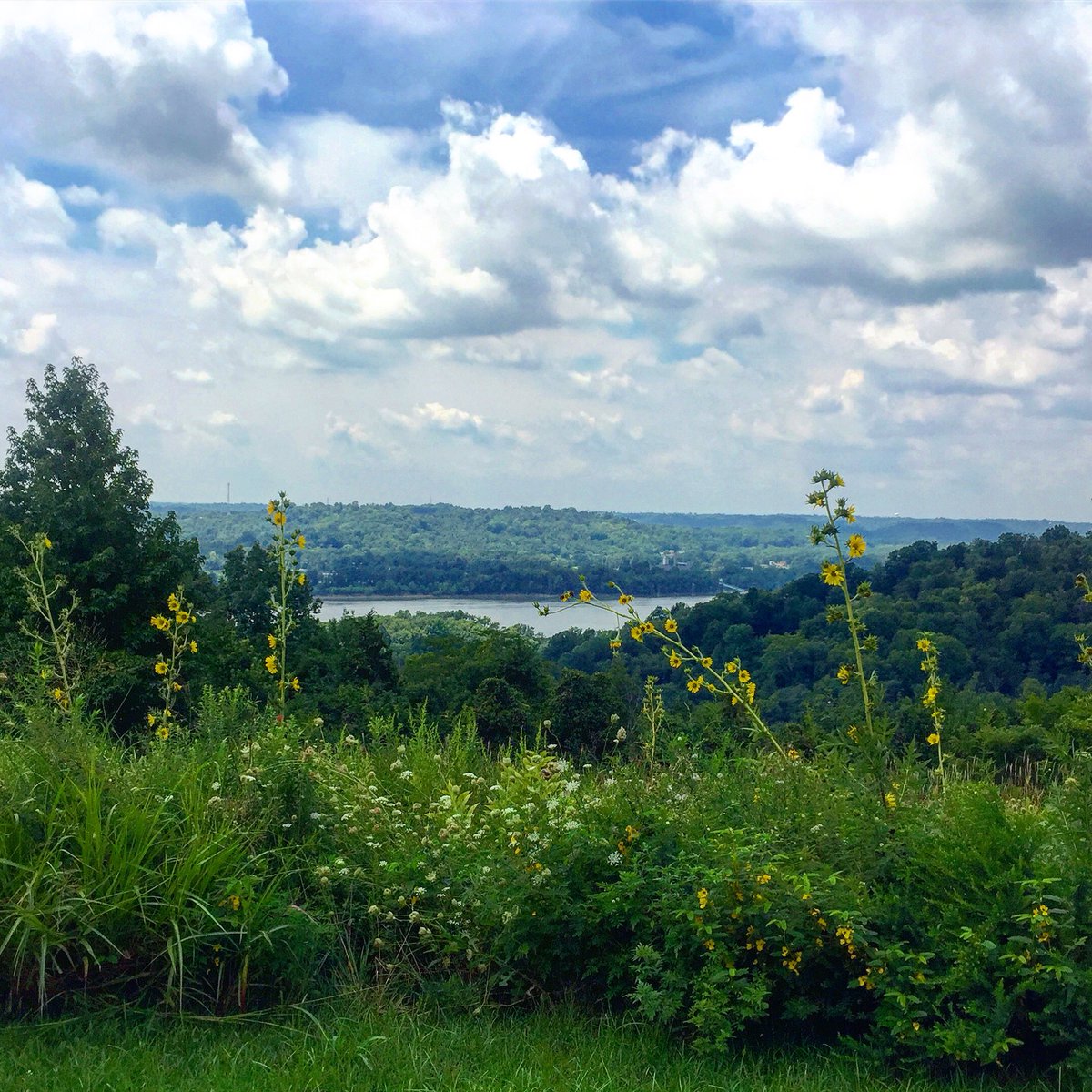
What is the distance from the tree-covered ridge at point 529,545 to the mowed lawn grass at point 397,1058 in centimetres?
3269

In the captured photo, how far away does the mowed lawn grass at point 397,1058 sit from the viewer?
11.2 ft

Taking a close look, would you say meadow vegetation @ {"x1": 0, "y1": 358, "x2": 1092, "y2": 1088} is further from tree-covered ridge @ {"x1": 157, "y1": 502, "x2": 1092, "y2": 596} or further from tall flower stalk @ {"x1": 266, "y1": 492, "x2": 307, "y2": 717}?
tree-covered ridge @ {"x1": 157, "y1": 502, "x2": 1092, "y2": 596}

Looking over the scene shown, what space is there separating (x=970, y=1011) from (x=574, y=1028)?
143 cm

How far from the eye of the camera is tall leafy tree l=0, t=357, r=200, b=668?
68.7 feet

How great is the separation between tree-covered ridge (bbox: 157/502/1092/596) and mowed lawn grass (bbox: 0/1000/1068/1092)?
107 ft

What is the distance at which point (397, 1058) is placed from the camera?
3.57m

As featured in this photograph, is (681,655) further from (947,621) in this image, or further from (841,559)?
(947,621)

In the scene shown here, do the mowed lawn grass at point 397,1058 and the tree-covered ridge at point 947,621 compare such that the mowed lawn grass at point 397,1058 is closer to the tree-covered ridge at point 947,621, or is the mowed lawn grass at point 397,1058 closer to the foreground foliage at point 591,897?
the foreground foliage at point 591,897

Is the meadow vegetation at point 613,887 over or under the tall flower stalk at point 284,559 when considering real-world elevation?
under

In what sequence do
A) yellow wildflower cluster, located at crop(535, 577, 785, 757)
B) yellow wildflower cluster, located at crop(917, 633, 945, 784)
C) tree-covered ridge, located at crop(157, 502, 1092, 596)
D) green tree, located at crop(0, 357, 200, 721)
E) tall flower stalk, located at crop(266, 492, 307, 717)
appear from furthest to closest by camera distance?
1. tree-covered ridge, located at crop(157, 502, 1092, 596)
2. green tree, located at crop(0, 357, 200, 721)
3. tall flower stalk, located at crop(266, 492, 307, 717)
4. yellow wildflower cluster, located at crop(917, 633, 945, 784)
5. yellow wildflower cluster, located at crop(535, 577, 785, 757)

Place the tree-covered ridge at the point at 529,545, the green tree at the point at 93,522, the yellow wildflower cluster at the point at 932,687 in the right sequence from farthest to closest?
the tree-covered ridge at the point at 529,545 → the green tree at the point at 93,522 → the yellow wildflower cluster at the point at 932,687

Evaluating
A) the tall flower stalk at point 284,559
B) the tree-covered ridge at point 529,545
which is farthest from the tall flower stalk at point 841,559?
the tree-covered ridge at point 529,545

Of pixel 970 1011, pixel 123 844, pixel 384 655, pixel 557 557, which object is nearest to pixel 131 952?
pixel 123 844

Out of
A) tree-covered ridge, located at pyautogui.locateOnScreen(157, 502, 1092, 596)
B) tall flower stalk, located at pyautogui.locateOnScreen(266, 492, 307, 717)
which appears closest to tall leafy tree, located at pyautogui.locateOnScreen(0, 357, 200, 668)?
tree-covered ridge, located at pyautogui.locateOnScreen(157, 502, 1092, 596)
